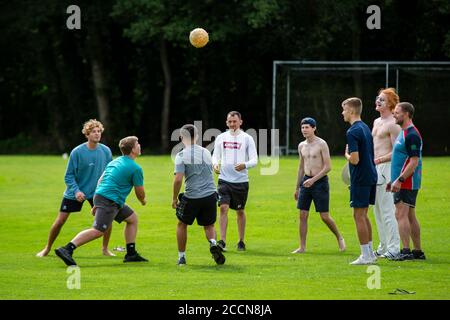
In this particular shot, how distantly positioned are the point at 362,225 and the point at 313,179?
6.75 feet

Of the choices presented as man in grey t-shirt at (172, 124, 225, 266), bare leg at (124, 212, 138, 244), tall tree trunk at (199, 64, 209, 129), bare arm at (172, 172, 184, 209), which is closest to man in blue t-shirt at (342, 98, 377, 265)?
man in grey t-shirt at (172, 124, 225, 266)

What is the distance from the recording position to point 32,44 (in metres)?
48.5

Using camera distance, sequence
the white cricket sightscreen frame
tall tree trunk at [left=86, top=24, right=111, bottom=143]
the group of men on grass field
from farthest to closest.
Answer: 1. tall tree trunk at [left=86, top=24, right=111, bottom=143]
2. the white cricket sightscreen frame
3. the group of men on grass field

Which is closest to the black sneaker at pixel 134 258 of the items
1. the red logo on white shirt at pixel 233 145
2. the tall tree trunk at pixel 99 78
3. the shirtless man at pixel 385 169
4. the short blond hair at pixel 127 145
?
the short blond hair at pixel 127 145

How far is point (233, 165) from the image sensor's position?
15688 millimetres

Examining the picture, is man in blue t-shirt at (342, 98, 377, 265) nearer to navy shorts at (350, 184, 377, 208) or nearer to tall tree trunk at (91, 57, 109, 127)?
navy shorts at (350, 184, 377, 208)

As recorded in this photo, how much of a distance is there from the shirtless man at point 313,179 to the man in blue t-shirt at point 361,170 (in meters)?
1.87

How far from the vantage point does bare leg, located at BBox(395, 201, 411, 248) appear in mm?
13125

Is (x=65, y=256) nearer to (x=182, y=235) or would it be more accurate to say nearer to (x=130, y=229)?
(x=130, y=229)

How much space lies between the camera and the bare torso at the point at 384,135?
13.7 meters

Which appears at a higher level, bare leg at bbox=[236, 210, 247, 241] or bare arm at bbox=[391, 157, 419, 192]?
bare arm at bbox=[391, 157, 419, 192]

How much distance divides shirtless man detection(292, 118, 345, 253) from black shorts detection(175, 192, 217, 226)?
6.65 ft

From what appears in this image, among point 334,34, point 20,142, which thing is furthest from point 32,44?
point 334,34

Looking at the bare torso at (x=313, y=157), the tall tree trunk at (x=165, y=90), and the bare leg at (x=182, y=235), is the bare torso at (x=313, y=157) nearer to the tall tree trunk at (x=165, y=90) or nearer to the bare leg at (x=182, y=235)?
the bare leg at (x=182, y=235)
